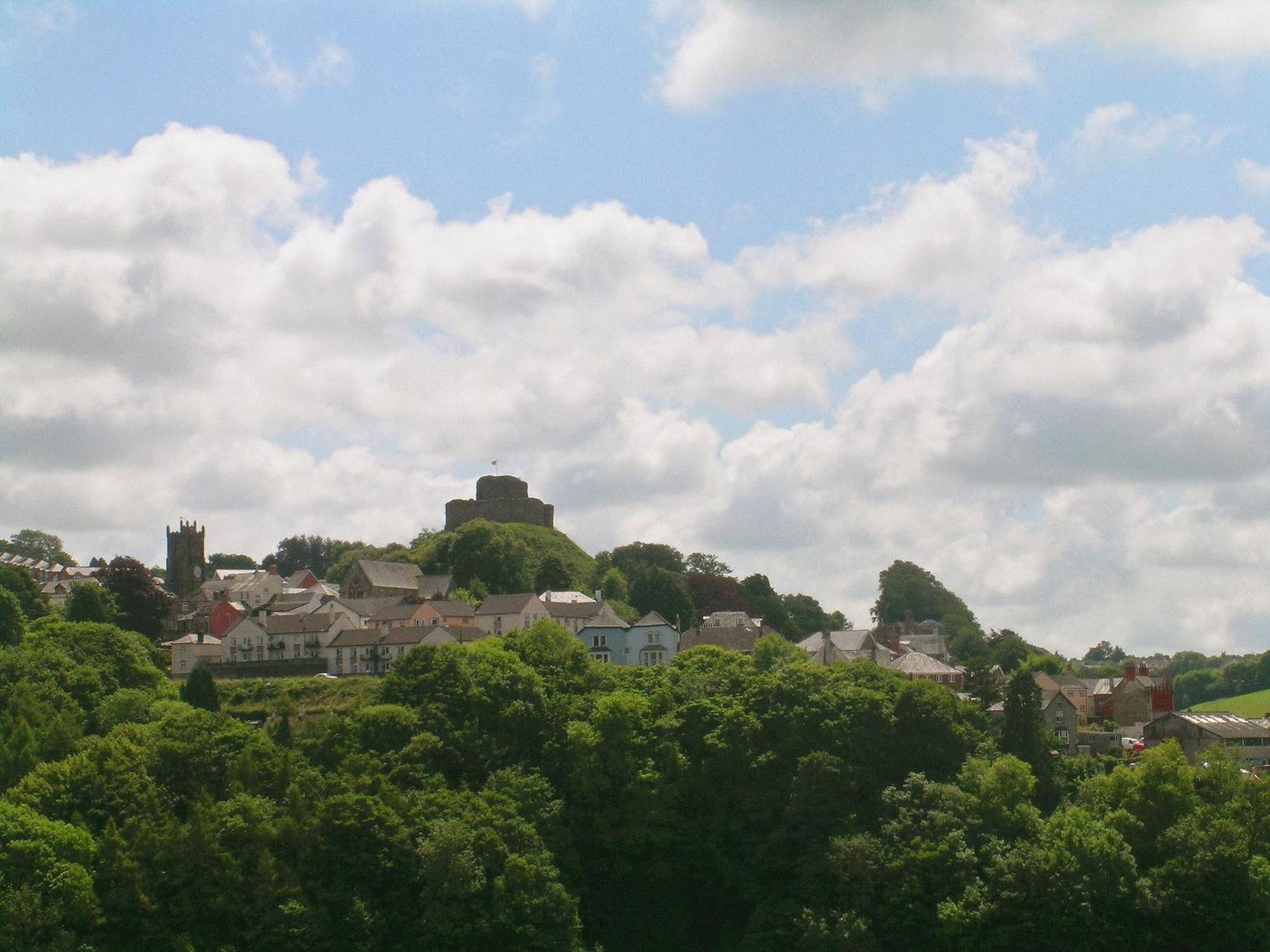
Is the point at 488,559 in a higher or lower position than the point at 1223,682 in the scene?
higher

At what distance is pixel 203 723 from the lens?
165ft

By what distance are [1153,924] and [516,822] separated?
68.2ft

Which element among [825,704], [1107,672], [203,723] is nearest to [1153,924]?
[825,704]

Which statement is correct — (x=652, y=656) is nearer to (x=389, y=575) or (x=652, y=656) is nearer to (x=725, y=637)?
(x=725, y=637)

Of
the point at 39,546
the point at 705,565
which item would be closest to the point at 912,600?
the point at 705,565

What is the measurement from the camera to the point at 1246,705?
11425 cm

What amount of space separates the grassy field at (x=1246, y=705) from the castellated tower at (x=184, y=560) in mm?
84331

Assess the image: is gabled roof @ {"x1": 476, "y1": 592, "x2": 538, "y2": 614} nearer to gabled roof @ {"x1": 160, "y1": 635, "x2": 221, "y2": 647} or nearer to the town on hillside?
the town on hillside

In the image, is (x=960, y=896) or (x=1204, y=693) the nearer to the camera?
(x=960, y=896)

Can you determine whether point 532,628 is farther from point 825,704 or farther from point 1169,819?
point 1169,819

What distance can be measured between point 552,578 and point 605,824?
173 feet

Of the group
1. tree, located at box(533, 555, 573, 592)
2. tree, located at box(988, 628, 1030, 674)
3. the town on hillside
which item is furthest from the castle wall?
tree, located at box(988, 628, 1030, 674)

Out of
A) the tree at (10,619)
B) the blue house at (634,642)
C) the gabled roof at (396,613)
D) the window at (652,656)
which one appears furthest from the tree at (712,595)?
the tree at (10,619)

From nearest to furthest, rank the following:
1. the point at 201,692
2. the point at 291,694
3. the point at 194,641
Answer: the point at 201,692 → the point at 291,694 → the point at 194,641
